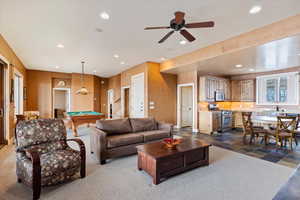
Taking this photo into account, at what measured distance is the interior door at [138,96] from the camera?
257 inches

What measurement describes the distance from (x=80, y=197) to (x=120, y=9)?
121 inches

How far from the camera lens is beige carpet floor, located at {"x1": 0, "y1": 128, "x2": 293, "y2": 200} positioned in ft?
6.67

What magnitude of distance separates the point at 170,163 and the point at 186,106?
5.20 metres

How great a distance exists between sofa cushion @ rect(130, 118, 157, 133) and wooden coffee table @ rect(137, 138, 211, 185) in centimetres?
129

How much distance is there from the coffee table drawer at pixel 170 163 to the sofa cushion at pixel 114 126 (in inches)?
69.2

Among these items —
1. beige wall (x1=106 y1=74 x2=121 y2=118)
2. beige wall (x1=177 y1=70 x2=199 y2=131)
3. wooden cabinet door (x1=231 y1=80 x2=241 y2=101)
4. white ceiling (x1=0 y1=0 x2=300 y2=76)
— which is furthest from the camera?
beige wall (x1=106 y1=74 x2=121 y2=118)

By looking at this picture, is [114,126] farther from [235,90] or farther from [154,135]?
[235,90]

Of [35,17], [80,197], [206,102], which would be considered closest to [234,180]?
[80,197]

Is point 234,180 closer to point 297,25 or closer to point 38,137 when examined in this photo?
point 297,25

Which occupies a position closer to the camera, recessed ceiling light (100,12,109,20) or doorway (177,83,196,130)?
recessed ceiling light (100,12,109,20)

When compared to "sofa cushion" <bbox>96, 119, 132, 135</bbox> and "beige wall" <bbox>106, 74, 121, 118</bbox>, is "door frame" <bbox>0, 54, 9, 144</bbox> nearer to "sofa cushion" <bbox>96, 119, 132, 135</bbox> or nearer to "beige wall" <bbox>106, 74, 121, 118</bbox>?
"sofa cushion" <bbox>96, 119, 132, 135</bbox>

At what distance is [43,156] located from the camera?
2.27 meters

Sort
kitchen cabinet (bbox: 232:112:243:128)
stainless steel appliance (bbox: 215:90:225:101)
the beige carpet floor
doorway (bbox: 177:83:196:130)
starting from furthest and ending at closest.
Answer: doorway (bbox: 177:83:196:130)
kitchen cabinet (bbox: 232:112:243:128)
stainless steel appliance (bbox: 215:90:225:101)
the beige carpet floor

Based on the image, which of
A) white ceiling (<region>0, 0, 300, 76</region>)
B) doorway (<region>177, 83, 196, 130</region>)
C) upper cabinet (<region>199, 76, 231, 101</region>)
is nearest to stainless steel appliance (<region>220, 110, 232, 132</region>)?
upper cabinet (<region>199, 76, 231, 101</region>)
